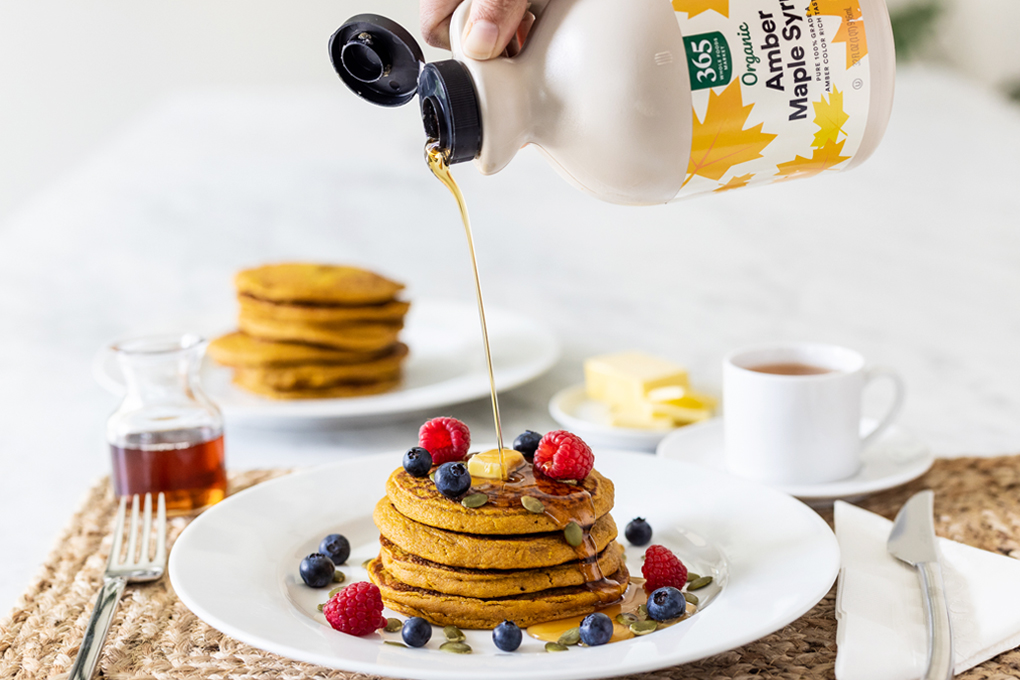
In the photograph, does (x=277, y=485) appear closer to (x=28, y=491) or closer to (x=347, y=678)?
(x=347, y=678)

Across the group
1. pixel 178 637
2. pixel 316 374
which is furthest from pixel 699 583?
pixel 316 374

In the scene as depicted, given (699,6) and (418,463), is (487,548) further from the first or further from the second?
(699,6)

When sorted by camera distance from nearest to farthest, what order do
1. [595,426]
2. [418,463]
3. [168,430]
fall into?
[418,463], [168,430], [595,426]

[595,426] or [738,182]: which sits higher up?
[738,182]

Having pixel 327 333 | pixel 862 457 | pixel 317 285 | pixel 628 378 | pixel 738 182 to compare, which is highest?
pixel 738 182

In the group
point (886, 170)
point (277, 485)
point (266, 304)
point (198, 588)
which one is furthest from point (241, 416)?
A: point (886, 170)

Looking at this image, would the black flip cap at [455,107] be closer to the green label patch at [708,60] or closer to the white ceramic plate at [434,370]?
the green label patch at [708,60]

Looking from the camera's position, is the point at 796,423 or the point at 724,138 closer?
the point at 724,138
